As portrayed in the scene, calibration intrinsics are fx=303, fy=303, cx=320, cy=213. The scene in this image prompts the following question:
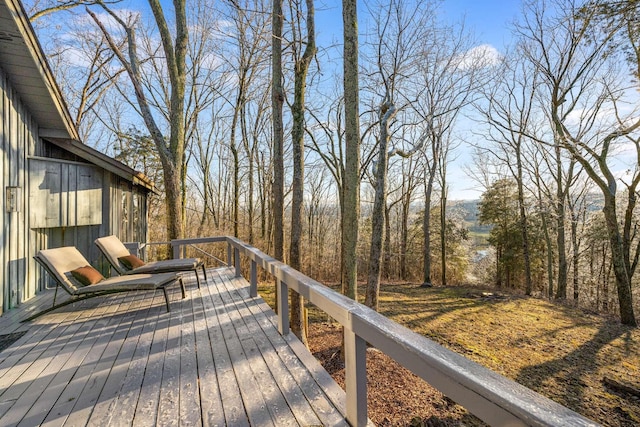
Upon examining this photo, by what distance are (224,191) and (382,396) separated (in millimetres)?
14508

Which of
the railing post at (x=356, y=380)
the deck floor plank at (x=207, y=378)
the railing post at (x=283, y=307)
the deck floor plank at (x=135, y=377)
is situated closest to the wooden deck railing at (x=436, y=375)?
the railing post at (x=356, y=380)

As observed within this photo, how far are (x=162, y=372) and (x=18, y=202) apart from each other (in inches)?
149

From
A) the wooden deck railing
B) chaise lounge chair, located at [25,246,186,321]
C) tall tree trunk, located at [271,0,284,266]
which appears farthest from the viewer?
tall tree trunk, located at [271,0,284,266]

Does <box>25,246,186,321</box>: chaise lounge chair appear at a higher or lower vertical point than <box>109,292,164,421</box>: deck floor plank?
higher

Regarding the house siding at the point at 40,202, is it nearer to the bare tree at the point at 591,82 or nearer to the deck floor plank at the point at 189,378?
the deck floor plank at the point at 189,378

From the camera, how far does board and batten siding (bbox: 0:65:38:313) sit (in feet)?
13.0

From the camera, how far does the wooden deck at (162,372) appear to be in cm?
185

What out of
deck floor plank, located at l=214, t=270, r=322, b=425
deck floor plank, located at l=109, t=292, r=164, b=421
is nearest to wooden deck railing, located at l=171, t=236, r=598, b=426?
deck floor plank, located at l=214, t=270, r=322, b=425

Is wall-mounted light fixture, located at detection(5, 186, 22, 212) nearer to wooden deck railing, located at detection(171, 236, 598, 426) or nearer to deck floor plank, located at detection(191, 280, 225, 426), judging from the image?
deck floor plank, located at detection(191, 280, 225, 426)

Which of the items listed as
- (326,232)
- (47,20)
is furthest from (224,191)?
(47,20)

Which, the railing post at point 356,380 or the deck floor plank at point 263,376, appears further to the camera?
the deck floor plank at point 263,376

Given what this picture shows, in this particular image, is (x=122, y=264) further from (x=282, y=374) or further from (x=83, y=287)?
(x=282, y=374)

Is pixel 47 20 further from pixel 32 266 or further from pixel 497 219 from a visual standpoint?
pixel 497 219

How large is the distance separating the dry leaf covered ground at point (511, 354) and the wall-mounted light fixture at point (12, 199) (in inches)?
203
